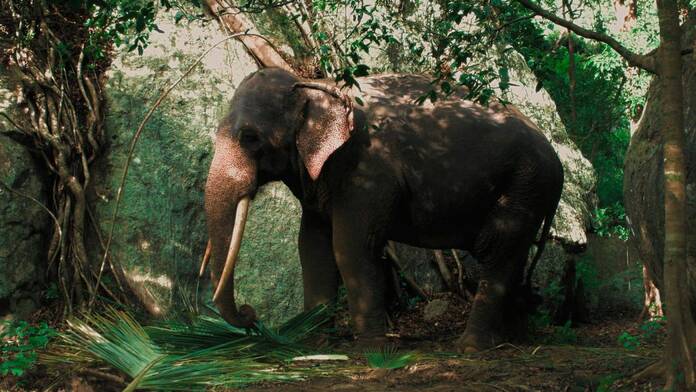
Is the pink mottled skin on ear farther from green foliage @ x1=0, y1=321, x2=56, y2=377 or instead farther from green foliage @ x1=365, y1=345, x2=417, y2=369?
green foliage @ x1=0, y1=321, x2=56, y2=377

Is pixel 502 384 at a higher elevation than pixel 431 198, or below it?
below

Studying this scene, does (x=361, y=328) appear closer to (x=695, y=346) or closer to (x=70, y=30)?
(x=695, y=346)

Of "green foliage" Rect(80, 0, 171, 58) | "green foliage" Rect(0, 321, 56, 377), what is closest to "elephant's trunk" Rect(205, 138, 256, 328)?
"green foliage" Rect(80, 0, 171, 58)

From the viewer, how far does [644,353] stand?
21.2ft

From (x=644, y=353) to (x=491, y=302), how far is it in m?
1.33

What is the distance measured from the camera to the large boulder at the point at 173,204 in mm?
8875

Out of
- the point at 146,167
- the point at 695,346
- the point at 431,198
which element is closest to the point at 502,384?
the point at 695,346

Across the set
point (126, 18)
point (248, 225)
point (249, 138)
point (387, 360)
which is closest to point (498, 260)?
point (387, 360)

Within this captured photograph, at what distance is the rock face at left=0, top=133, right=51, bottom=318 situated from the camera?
324 inches

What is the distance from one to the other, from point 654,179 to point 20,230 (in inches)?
220

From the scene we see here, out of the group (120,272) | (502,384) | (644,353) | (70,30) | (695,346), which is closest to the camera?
(695,346)

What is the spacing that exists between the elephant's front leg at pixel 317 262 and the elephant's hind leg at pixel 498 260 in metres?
1.21

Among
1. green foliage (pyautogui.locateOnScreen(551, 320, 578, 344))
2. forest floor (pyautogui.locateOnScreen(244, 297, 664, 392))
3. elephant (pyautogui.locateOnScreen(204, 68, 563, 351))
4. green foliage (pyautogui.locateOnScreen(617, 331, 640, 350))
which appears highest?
elephant (pyautogui.locateOnScreen(204, 68, 563, 351))

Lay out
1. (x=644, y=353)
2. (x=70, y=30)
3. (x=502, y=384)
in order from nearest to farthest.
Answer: (x=502, y=384) < (x=644, y=353) < (x=70, y=30)
